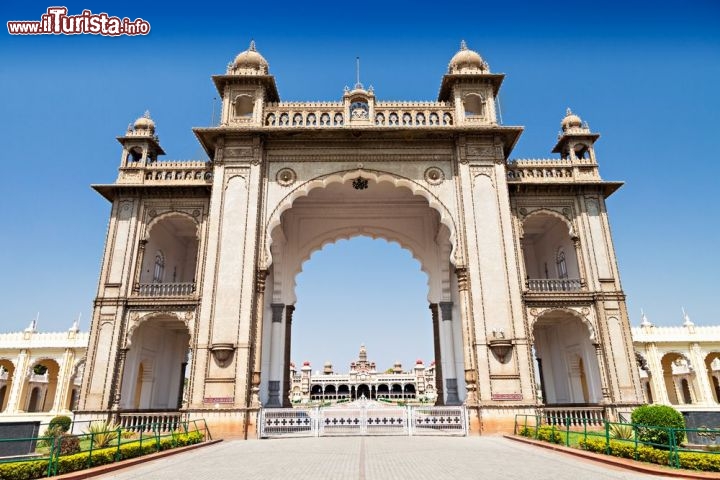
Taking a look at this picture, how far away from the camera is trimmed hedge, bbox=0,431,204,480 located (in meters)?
7.53

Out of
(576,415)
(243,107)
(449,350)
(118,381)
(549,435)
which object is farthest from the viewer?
(449,350)

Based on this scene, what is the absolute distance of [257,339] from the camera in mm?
15656

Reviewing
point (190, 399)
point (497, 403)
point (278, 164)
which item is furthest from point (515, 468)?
point (278, 164)

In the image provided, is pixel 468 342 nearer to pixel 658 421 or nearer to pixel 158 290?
pixel 658 421

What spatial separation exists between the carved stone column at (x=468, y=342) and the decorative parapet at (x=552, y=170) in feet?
16.3

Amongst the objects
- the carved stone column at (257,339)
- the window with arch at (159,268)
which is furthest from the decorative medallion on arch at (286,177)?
the window with arch at (159,268)

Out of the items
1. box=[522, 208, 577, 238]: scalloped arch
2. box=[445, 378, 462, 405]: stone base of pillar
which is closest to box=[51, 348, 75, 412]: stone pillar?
box=[445, 378, 462, 405]: stone base of pillar

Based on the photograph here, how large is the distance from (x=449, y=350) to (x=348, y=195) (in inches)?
328

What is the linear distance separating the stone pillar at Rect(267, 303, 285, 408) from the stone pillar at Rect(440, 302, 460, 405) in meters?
7.27

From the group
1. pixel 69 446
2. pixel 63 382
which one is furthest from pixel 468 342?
pixel 63 382

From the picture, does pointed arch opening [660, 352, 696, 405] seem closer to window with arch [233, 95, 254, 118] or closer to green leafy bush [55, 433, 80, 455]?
window with arch [233, 95, 254, 118]

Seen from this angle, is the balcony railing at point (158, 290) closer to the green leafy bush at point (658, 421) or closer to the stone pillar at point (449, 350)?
the stone pillar at point (449, 350)

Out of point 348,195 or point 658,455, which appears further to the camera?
point 348,195

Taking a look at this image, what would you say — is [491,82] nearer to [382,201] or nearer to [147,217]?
[382,201]
